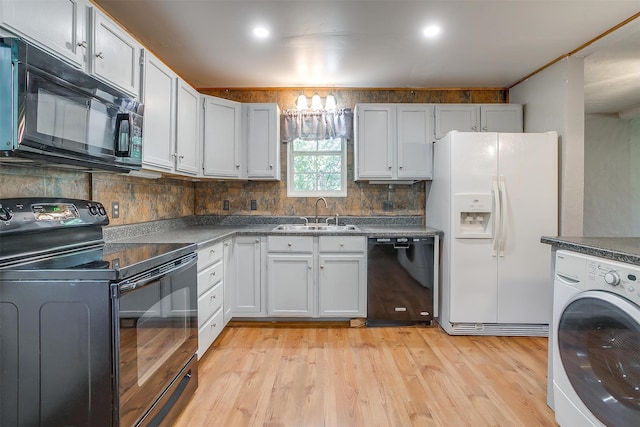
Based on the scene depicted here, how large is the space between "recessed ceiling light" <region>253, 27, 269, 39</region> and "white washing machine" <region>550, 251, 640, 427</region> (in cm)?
237

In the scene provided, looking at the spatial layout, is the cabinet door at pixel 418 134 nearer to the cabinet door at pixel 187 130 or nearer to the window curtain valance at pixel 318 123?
the window curtain valance at pixel 318 123

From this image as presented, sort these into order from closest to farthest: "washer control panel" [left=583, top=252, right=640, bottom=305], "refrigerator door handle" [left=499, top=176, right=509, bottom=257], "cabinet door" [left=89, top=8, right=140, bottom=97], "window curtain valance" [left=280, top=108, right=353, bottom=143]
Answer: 1. "washer control panel" [left=583, top=252, right=640, bottom=305]
2. "cabinet door" [left=89, top=8, right=140, bottom=97]
3. "refrigerator door handle" [left=499, top=176, right=509, bottom=257]
4. "window curtain valance" [left=280, top=108, right=353, bottom=143]

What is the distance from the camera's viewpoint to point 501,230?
2646 millimetres

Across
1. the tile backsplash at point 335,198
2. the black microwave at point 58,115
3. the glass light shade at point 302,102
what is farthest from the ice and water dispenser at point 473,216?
the black microwave at point 58,115

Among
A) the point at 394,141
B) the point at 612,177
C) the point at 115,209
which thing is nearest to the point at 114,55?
the point at 115,209

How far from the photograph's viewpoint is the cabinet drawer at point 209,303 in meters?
2.17

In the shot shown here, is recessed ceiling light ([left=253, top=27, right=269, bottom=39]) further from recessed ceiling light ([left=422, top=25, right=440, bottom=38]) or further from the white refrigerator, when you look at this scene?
the white refrigerator

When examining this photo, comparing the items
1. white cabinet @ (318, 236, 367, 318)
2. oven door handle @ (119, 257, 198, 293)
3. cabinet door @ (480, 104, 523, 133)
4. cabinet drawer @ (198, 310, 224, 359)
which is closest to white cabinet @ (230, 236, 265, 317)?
cabinet drawer @ (198, 310, 224, 359)

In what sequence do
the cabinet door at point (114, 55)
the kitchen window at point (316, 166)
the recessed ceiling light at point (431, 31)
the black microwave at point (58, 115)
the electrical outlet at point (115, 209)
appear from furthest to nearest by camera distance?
the kitchen window at point (316, 166), the recessed ceiling light at point (431, 31), the electrical outlet at point (115, 209), the cabinet door at point (114, 55), the black microwave at point (58, 115)

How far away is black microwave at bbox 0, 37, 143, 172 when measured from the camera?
1054mm

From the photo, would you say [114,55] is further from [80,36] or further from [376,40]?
[376,40]

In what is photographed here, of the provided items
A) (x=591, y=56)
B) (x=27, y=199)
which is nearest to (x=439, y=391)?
(x=27, y=199)

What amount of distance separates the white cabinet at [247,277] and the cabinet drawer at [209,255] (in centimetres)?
37

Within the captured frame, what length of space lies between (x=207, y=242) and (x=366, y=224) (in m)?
1.83
